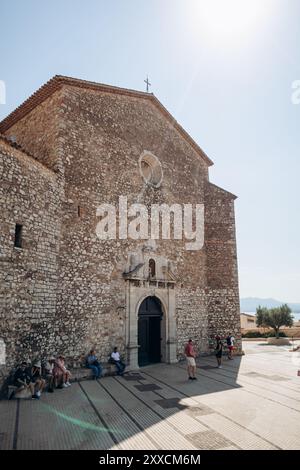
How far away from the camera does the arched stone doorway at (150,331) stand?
44.3 feet

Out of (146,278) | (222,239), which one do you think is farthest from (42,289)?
(222,239)

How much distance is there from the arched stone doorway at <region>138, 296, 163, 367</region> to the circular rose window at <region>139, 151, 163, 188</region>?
5624 millimetres

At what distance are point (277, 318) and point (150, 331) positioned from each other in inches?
631

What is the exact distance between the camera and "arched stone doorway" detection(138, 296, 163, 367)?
44.3 feet

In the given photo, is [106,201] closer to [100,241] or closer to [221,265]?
[100,241]

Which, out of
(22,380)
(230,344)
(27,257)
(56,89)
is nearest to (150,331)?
(230,344)

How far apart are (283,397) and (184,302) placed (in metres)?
7.21

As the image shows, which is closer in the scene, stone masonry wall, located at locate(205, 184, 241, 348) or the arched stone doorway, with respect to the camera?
the arched stone doorway

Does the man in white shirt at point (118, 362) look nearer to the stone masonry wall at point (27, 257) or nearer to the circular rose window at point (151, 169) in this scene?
the stone masonry wall at point (27, 257)

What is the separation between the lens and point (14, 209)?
29.9 ft

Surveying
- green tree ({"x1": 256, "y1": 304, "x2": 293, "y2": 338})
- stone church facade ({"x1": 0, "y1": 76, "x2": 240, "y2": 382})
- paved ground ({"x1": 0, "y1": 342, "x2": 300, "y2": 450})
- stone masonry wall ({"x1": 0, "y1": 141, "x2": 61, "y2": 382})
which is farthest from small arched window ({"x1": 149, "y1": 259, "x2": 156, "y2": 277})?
green tree ({"x1": 256, "y1": 304, "x2": 293, "y2": 338})

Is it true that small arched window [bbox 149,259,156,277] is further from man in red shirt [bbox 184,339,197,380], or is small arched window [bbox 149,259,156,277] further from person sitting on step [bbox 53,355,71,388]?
person sitting on step [bbox 53,355,71,388]

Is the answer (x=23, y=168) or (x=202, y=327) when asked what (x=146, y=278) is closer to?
(x=202, y=327)

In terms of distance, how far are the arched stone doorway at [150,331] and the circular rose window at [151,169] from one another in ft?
18.5
